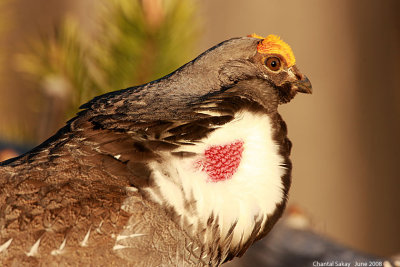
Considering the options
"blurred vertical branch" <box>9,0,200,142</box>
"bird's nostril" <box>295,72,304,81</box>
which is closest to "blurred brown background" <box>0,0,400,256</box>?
"blurred vertical branch" <box>9,0,200,142</box>

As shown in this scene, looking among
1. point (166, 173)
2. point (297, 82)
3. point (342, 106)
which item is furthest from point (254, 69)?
point (342, 106)

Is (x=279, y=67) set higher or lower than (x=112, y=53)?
lower

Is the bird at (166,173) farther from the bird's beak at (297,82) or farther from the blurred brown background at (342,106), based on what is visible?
the blurred brown background at (342,106)

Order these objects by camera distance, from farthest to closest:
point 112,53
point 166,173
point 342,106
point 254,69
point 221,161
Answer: point 342,106 < point 112,53 < point 254,69 < point 221,161 < point 166,173

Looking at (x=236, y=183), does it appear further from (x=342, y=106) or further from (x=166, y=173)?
(x=342, y=106)

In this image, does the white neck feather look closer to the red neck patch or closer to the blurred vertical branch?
the red neck patch

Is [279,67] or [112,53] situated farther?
[112,53]

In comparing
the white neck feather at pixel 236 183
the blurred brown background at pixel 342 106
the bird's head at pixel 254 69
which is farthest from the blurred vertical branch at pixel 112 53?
the white neck feather at pixel 236 183
